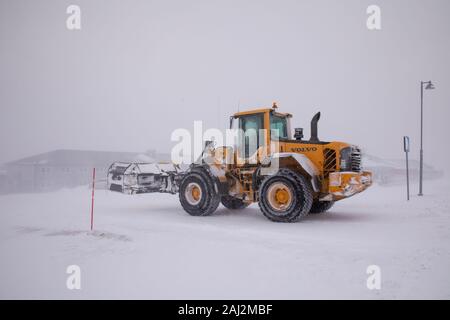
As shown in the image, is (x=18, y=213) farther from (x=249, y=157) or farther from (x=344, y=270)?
(x=344, y=270)

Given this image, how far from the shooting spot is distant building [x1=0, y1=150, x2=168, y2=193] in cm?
4056

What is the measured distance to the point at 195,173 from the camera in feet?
31.4

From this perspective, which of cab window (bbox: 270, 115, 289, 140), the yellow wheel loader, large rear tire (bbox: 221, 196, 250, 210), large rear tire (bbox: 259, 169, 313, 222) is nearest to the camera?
large rear tire (bbox: 259, 169, 313, 222)

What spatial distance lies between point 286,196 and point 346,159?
5.73 feet

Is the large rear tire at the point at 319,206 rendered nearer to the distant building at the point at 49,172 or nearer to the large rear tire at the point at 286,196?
the large rear tire at the point at 286,196

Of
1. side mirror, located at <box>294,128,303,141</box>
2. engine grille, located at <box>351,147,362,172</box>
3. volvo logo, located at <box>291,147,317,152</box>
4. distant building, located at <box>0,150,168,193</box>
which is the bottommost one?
distant building, located at <box>0,150,168,193</box>

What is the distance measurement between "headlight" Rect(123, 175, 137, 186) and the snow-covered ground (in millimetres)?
1973

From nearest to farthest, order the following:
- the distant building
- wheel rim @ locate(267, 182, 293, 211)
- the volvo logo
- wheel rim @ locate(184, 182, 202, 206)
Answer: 1. wheel rim @ locate(267, 182, 293, 211)
2. the volvo logo
3. wheel rim @ locate(184, 182, 202, 206)
4. the distant building

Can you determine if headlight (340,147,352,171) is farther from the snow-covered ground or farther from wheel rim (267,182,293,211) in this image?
wheel rim (267,182,293,211)

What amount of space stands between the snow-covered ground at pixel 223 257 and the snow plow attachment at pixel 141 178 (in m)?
1.97

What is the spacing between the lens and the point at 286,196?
817cm

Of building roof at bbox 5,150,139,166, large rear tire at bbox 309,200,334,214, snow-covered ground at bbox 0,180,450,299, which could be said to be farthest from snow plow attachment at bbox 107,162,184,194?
building roof at bbox 5,150,139,166

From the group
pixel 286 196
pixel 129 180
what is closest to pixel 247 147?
pixel 286 196

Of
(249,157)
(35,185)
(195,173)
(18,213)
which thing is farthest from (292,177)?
(35,185)
